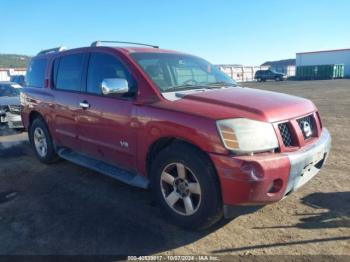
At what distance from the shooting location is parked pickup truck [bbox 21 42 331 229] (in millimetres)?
2947

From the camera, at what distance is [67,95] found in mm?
4895

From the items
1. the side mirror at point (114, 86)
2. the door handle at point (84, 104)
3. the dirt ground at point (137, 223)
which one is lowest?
the dirt ground at point (137, 223)

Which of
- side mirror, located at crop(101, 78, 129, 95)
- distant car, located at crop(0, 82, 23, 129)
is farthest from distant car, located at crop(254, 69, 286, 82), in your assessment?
side mirror, located at crop(101, 78, 129, 95)

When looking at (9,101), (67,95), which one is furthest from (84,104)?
(9,101)

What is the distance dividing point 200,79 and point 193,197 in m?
1.73

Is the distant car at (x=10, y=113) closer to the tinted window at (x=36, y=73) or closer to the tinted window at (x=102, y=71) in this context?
the tinted window at (x=36, y=73)

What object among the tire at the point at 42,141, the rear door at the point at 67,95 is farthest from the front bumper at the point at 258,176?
the tire at the point at 42,141

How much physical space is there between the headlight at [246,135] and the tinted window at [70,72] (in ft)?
8.66

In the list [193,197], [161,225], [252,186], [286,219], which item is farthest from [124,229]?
[286,219]

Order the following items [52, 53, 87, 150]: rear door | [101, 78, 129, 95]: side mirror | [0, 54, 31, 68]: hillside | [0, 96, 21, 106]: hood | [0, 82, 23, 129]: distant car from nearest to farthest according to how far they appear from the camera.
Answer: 1. [101, 78, 129, 95]: side mirror
2. [52, 53, 87, 150]: rear door
3. [0, 82, 23, 129]: distant car
4. [0, 96, 21, 106]: hood
5. [0, 54, 31, 68]: hillside

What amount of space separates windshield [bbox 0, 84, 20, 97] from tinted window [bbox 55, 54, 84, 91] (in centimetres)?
610

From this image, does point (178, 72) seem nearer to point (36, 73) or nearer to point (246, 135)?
point (246, 135)

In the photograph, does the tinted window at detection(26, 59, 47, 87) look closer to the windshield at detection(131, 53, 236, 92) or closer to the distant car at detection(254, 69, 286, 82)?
the windshield at detection(131, 53, 236, 92)

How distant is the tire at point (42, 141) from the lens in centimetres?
568
